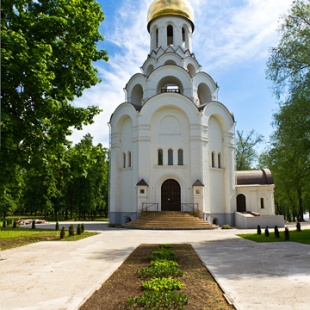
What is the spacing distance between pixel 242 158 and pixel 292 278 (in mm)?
43008

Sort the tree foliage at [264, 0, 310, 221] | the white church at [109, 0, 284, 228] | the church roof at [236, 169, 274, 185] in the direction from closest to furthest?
1. the tree foliage at [264, 0, 310, 221]
2. the white church at [109, 0, 284, 228]
3. the church roof at [236, 169, 274, 185]

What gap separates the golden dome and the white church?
0.37 ft

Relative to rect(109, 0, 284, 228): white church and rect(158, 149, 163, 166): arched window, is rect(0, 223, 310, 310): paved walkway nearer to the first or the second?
rect(109, 0, 284, 228): white church

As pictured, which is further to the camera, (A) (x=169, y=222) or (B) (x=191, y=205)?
(B) (x=191, y=205)

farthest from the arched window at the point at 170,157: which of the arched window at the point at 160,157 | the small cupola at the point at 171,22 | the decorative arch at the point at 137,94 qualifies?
the small cupola at the point at 171,22

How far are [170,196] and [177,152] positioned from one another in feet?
14.4

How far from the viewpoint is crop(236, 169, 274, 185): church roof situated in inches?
1326

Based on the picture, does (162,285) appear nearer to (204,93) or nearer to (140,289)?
(140,289)

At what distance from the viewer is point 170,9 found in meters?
35.5

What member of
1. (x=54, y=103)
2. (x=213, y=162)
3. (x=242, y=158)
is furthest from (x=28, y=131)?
(x=242, y=158)

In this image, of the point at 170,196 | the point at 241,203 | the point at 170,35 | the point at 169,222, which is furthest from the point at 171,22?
the point at 169,222

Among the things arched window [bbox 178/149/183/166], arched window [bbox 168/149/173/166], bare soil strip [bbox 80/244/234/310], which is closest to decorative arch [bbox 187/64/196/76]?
arched window [bbox 178/149/183/166]

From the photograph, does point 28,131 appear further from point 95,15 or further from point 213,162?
point 213,162

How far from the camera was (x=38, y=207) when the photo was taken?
154 feet
